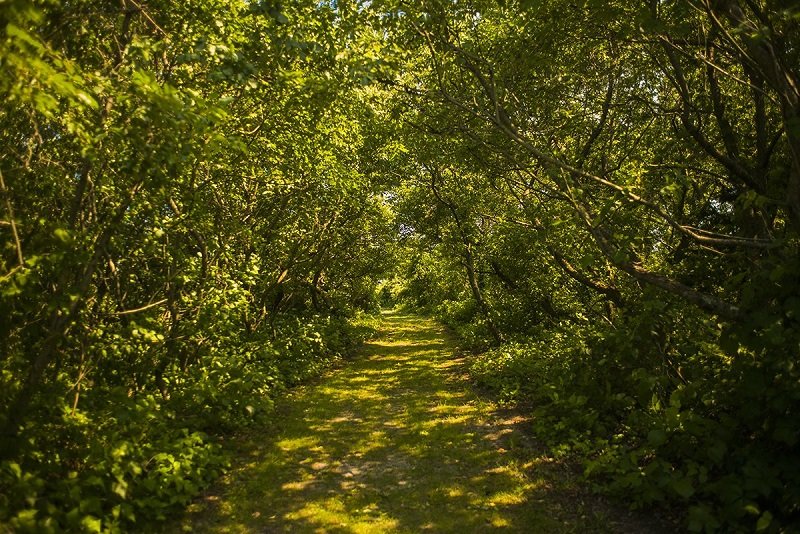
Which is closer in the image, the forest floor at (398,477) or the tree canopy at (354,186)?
the tree canopy at (354,186)

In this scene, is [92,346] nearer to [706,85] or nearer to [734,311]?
[734,311]

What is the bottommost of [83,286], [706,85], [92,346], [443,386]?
[443,386]

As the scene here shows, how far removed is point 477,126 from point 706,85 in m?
3.92

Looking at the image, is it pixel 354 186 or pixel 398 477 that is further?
pixel 354 186

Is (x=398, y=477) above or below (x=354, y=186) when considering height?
below

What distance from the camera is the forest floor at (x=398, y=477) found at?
5.85 metres

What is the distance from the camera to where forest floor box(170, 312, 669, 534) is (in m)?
5.85

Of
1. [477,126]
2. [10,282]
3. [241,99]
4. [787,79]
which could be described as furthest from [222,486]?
[787,79]

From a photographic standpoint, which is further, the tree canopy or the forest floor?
the forest floor

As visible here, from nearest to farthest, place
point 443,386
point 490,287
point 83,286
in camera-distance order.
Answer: point 83,286, point 443,386, point 490,287

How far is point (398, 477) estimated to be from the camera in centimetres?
730

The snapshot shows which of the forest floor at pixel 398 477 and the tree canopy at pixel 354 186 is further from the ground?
the tree canopy at pixel 354 186

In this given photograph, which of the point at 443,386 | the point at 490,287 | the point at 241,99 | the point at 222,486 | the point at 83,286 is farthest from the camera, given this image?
the point at 490,287

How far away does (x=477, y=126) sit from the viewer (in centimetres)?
869
